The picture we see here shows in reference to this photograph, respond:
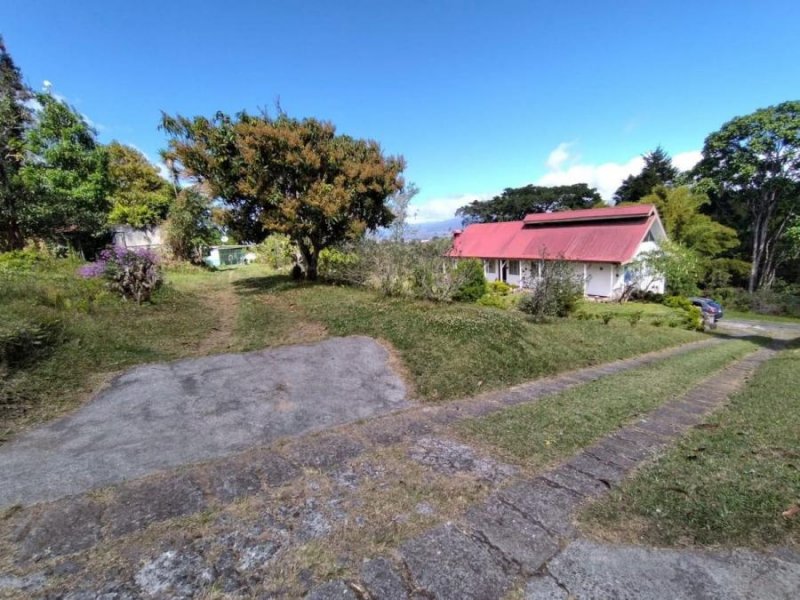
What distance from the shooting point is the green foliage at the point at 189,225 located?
2000cm

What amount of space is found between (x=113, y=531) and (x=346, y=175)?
1176 cm

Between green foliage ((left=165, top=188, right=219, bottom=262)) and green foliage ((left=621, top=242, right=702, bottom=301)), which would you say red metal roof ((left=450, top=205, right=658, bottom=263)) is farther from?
green foliage ((left=165, top=188, right=219, bottom=262))

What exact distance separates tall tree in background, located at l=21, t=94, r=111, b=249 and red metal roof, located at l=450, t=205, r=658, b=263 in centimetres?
1847

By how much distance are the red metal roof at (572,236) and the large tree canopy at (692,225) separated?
26.0 ft

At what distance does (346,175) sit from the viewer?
12672mm

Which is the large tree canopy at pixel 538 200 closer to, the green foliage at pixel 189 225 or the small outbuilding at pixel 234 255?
the small outbuilding at pixel 234 255

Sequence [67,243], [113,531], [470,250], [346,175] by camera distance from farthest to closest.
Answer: [470,250]
[67,243]
[346,175]
[113,531]

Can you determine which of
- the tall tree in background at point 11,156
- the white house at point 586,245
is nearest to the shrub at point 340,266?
the white house at point 586,245

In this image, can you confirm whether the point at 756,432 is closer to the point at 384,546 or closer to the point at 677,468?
the point at 677,468

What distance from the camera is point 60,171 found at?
576 inches

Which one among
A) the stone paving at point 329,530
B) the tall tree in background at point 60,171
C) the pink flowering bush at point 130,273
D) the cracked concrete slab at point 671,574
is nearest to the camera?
the cracked concrete slab at point 671,574

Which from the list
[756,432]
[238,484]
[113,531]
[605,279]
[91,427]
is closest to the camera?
[113,531]

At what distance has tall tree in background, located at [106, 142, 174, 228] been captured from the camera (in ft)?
70.5

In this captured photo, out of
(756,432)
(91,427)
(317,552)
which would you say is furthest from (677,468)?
(91,427)
